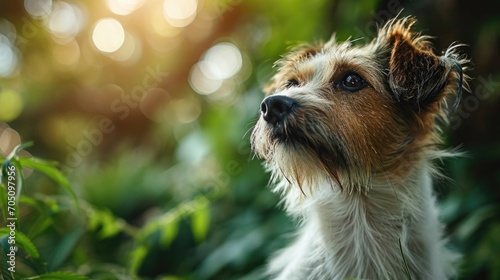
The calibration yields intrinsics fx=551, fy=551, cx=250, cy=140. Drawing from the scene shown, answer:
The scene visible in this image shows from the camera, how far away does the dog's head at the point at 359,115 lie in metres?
2.60

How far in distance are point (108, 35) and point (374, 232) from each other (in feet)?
14.3

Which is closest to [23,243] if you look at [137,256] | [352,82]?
[137,256]

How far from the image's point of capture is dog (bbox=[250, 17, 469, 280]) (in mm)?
2621

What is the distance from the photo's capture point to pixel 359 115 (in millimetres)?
2674

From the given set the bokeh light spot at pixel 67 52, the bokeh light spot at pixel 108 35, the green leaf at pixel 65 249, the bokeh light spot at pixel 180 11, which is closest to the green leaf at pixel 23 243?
the green leaf at pixel 65 249

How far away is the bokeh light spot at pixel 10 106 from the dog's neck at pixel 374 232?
5160mm

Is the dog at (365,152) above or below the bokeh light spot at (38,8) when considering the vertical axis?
below

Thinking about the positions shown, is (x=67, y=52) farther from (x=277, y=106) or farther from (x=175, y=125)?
(x=277, y=106)

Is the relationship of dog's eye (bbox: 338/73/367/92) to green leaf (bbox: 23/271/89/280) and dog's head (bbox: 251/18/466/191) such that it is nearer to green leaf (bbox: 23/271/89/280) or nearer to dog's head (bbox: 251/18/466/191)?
dog's head (bbox: 251/18/466/191)

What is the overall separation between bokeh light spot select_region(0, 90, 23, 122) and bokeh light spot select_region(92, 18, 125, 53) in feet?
4.47

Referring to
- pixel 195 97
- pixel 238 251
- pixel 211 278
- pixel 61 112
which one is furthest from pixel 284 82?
pixel 61 112

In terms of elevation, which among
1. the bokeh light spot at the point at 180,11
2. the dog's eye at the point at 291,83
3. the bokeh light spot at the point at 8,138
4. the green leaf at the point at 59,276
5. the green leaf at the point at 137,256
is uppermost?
the bokeh light spot at the point at 8,138

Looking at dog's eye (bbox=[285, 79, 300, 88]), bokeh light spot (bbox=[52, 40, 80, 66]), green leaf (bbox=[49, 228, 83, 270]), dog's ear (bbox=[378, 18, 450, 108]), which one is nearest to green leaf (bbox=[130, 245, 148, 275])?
green leaf (bbox=[49, 228, 83, 270])

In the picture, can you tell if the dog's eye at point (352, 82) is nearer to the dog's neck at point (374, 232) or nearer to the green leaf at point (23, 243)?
the dog's neck at point (374, 232)
